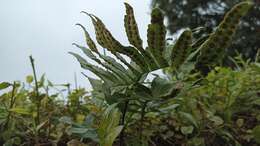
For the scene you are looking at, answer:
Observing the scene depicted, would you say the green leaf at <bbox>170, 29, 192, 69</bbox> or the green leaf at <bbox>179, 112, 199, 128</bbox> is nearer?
the green leaf at <bbox>170, 29, 192, 69</bbox>

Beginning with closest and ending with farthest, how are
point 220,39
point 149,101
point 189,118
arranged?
point 220,39 < point 149,101 < point 189,118

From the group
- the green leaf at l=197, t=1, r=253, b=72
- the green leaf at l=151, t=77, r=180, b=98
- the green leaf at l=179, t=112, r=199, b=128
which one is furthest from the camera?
the green leaf at l=179, t=112, r=199, b=128

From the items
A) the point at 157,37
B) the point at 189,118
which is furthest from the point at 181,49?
the point at 189,118

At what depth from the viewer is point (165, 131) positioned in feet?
4.22

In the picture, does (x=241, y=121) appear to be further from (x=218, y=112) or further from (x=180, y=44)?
(x=180, y=44)

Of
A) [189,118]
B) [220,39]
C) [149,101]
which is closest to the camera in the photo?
[220,39]

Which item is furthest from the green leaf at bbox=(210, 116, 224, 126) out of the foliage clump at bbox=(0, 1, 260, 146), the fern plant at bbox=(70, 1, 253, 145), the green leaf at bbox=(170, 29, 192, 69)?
the green leaf at bbox=(170, 29, 192, 69)

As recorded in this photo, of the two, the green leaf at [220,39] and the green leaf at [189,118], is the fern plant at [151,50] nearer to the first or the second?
the green leaf at [220,39]

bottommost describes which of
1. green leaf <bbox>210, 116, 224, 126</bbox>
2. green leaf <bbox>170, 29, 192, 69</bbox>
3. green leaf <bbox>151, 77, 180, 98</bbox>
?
green leaf <bbox>210, 116, 224, 126</bbox>

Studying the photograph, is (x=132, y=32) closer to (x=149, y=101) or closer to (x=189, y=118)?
(x=149, y=101)

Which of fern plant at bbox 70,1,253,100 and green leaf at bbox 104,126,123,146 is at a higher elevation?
fern plant at bbox 70,1,253,100

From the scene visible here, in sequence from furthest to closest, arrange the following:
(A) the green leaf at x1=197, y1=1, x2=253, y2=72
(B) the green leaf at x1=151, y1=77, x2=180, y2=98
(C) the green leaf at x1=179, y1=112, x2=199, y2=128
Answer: (C) the green leaf at x1=179, y1=112, x2=199, y2=128, (B) the green leaf at x1=151, y1=77, x2=180, y2=98, (A) the green leaf at x1=197, y1=1, x2=253, y2=72

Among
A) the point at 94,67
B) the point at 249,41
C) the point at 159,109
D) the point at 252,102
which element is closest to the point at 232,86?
the point at 252,102

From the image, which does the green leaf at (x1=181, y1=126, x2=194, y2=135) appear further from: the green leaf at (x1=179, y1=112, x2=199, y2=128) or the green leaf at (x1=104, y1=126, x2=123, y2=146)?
the green leaf at (x1=104, y1=126, x2=123, y2=146)
